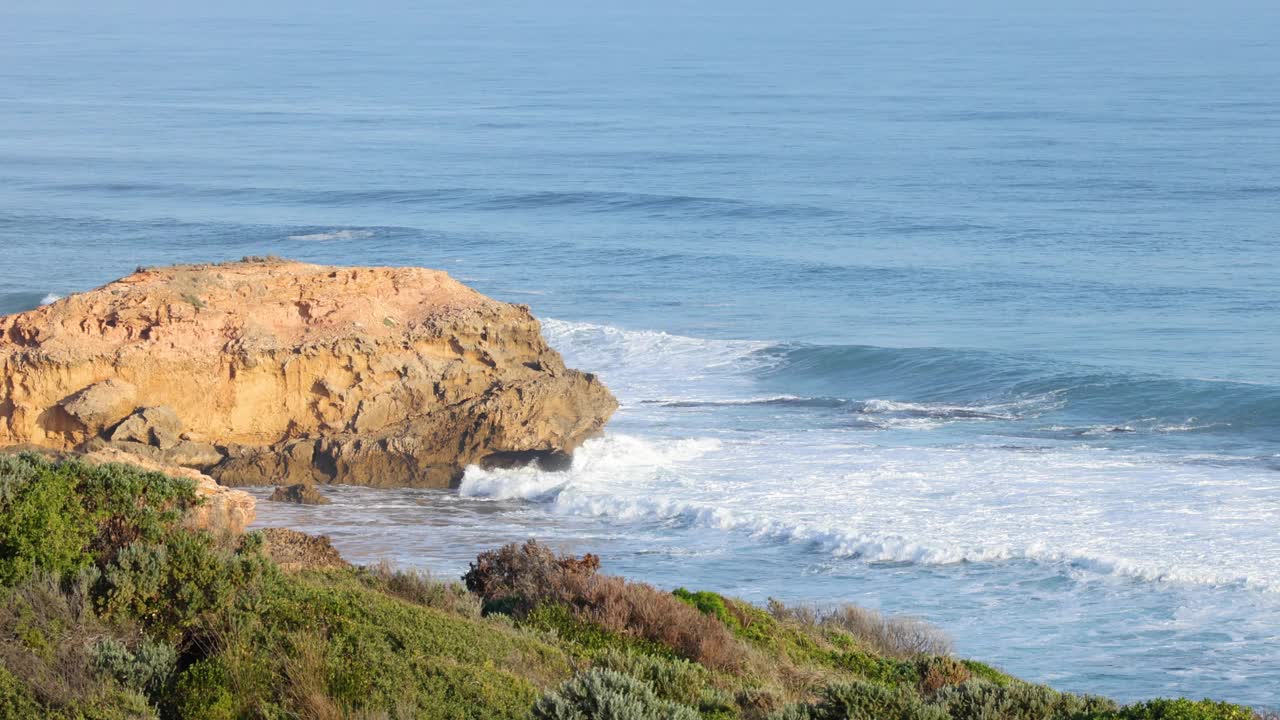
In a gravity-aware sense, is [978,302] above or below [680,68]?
below

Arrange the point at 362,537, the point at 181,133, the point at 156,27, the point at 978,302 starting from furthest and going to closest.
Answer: the point at 156,27
the point at 181,133
the point at 978,302
the point at 362,537

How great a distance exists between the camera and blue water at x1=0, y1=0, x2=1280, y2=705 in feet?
56.8

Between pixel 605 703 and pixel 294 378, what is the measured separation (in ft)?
45.8

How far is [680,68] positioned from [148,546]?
326ft

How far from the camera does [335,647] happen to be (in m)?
7.64

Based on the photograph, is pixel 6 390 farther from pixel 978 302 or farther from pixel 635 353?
pixel 978 302

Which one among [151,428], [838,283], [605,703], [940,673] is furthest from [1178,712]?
[838,283]

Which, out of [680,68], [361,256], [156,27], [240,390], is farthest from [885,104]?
[156,27]

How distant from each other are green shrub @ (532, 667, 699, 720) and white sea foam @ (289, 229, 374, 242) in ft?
128

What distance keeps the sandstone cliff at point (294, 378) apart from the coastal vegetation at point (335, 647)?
905 centimetres

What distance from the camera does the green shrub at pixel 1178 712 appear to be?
7410 millimetres

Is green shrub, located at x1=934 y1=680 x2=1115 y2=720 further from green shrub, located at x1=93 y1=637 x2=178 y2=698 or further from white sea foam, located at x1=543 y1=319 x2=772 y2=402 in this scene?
white sea foam, located at x1=543 y1=319 x2=772 y2=402

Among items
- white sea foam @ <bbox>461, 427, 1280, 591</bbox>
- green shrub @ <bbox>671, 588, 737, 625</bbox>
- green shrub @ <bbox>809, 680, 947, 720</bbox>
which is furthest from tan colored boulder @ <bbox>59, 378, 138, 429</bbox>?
green shrub @ <bbox>809, 680, 947, 720</bbox>

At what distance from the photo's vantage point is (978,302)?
35.2m
